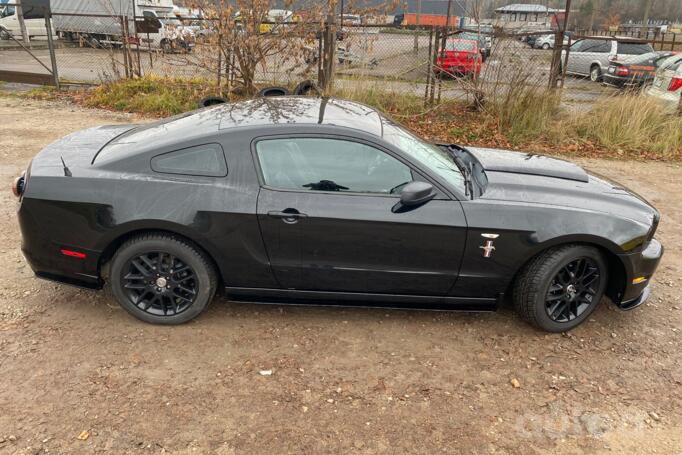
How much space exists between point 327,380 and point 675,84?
965 centimetres

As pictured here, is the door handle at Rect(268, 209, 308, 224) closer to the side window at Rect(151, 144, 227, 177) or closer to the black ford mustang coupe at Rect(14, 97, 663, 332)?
the black ford mustang coupe at Rect(14, 97, 663, 332)

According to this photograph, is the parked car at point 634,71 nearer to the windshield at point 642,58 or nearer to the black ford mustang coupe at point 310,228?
the windshield at point 642,58

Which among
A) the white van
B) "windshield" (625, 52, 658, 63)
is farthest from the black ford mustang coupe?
the white van

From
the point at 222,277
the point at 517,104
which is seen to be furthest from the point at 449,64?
the point at 222,277

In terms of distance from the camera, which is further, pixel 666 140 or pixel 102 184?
pixel 666 140

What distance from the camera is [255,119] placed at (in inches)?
142

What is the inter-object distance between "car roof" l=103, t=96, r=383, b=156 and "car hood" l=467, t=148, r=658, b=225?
3.06ft

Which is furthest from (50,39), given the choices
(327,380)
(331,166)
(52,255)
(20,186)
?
(327,380)

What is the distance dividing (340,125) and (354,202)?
1.80ft

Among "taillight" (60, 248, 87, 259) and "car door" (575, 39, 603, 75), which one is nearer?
"taillight" (60, 248, 87, 259)

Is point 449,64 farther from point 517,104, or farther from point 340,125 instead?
point 340,125

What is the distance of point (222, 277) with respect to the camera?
3531mm

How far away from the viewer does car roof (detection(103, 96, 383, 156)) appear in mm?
3529

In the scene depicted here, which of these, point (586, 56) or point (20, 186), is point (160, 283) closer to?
point (20, 186)
